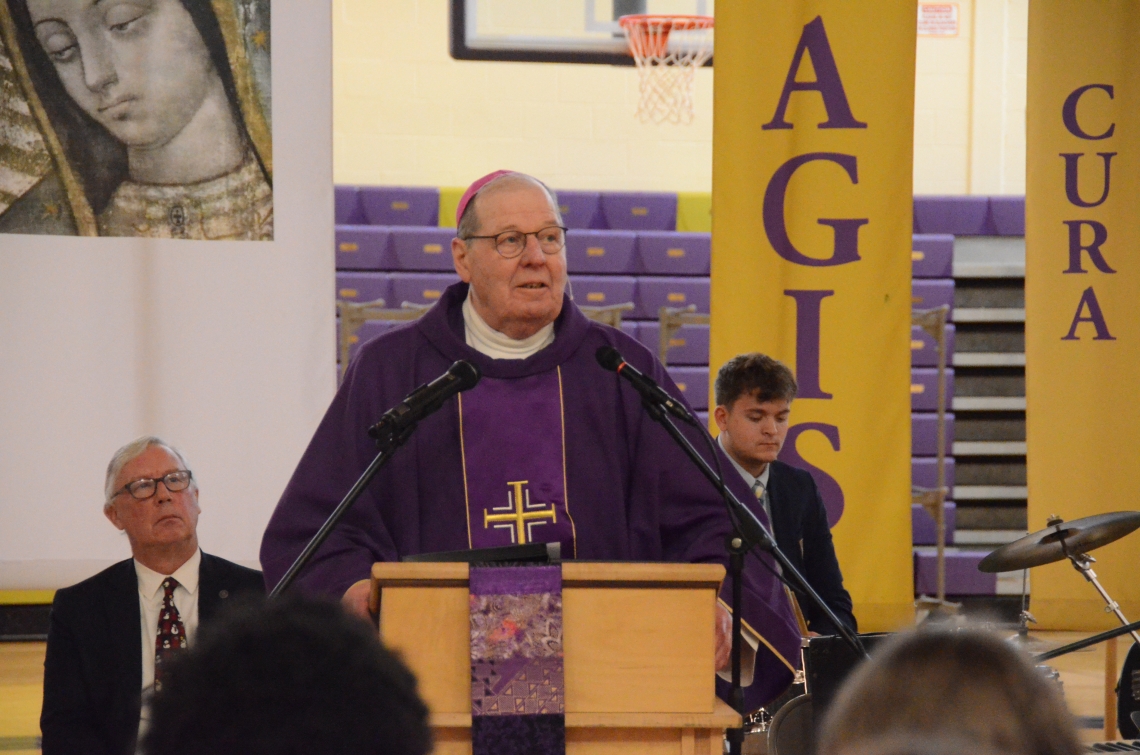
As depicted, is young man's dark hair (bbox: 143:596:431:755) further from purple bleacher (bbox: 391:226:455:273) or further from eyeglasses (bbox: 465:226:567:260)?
purple bleacher (bbox: 391:226:455:273)

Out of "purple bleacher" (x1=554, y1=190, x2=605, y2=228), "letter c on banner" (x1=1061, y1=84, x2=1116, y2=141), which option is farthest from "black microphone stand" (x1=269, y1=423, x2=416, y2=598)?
"purple bleacher" (x1=554, y1=190, x2=605, y2=228)

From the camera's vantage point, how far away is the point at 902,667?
84 centimetres

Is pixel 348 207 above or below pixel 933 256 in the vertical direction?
above

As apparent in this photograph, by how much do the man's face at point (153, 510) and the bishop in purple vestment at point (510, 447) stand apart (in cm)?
73

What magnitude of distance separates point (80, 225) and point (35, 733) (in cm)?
235

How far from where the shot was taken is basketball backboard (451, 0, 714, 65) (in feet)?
27.2

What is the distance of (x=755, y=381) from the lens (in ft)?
13.6

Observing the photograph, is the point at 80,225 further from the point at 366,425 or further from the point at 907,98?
the point at 907,98

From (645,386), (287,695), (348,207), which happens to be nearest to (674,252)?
(348,207)

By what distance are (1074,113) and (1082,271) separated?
724mm

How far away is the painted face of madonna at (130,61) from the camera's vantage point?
397 centimetres

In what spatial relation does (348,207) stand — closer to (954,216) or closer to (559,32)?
(559,32)

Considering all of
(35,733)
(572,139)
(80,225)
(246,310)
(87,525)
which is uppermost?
(572,139)

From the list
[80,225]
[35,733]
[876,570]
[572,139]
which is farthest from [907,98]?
[572,139]
